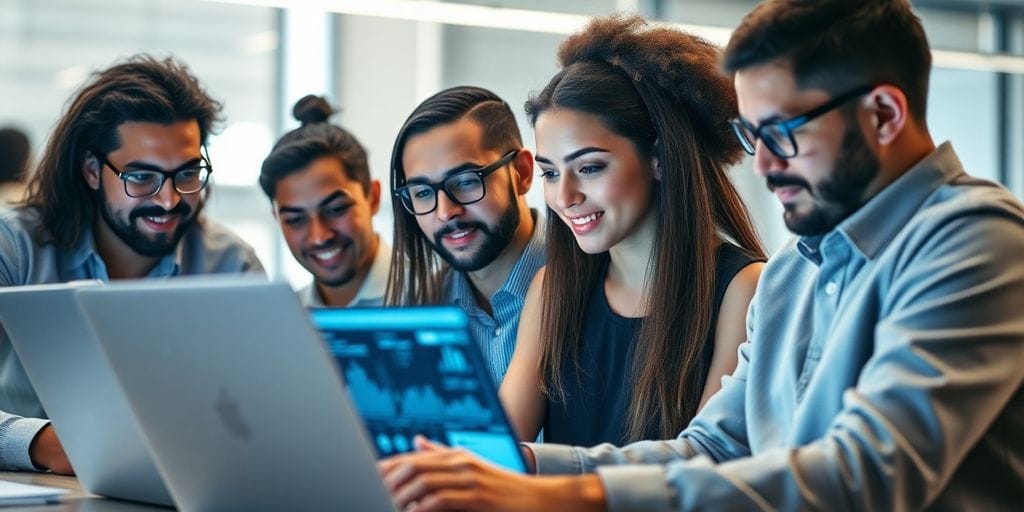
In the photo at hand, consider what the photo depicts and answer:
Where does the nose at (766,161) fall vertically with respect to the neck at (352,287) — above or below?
above

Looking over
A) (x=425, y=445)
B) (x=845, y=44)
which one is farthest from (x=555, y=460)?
(x=845, y=44)

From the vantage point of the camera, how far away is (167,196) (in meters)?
3.11

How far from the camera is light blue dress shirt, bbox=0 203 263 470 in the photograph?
2.90 meters

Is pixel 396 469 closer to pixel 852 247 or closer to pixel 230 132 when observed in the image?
pixel 852 247

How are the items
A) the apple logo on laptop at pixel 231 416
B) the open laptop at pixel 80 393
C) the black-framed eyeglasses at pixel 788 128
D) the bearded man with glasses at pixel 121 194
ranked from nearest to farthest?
the apple logo on laptop at pixel 231 416 → the black-framed eyeglasses at pixel 788 128 → the open laptop at pixel 80 393 → the bearded man with glasses at pixel 121 194

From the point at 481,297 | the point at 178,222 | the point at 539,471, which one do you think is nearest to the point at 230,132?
the point at 178,222

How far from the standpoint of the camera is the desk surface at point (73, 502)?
5.84ft

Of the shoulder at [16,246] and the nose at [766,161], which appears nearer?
the nose at [766,161]

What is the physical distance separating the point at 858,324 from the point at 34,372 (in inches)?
48.6

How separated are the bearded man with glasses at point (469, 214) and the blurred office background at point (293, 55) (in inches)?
98.7

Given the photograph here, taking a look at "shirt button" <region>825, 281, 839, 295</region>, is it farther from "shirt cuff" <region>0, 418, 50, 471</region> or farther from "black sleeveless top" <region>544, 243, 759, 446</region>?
"shirt cuff" <region>0, 418, 50, 471</region>

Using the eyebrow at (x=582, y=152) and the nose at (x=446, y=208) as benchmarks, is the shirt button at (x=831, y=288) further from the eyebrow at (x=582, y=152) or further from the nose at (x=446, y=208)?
the nose at (x=446, y=208)

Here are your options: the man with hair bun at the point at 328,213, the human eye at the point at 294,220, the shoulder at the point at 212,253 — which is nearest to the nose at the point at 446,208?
the man with hair bun at the point at 328,213

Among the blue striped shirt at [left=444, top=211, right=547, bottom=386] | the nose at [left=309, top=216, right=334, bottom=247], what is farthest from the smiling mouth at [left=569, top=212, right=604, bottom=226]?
the nose at [left=309, top=216, right=334, bottom=247]
